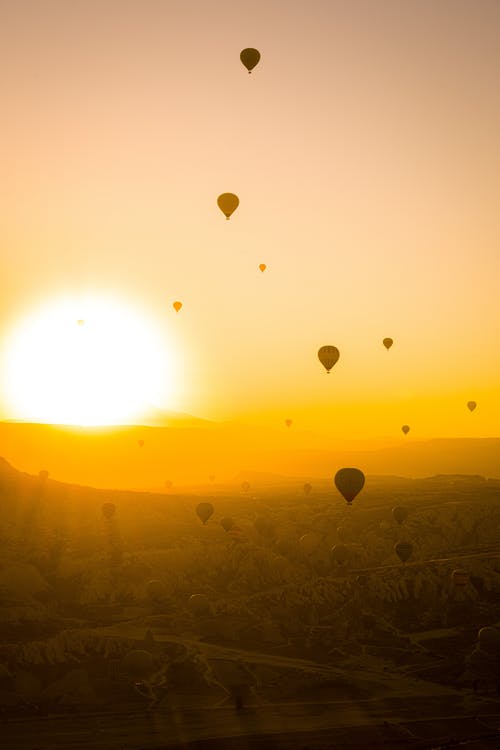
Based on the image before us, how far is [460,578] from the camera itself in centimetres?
6638

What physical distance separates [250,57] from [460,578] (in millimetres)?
48052

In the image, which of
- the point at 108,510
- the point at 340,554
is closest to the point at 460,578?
the point at 340,554

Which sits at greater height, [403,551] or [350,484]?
[350,484]

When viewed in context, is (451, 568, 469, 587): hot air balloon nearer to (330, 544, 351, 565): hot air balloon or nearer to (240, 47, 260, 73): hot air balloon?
(330, 544, 351, 565): hot air balloon

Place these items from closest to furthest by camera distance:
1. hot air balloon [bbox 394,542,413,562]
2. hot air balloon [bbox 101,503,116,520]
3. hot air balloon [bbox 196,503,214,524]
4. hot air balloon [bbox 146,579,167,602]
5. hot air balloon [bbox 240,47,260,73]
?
hot air balloon [bbox 240,47,260,73] < hot air balloon [bbox 146,579,167,602] < hot air balloon [bbox 394,542,413,562] < hot air balloon [bbox 101,503,116,520] < hot air balloon [bbox 196,503,214,524]

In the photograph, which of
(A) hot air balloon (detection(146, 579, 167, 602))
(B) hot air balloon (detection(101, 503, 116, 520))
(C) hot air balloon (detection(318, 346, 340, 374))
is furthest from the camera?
(B) hot air balloon (detection(101, 503, 116, 520))

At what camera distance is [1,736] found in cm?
3772

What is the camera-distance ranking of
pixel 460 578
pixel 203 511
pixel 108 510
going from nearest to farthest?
pixel 460 578, pixel 108 510, pixel 203 511

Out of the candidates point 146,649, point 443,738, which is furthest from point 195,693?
point 443,738

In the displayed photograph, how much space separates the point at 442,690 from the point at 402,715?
5988 millimetres

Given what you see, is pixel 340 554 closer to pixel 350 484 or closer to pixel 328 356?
pixel 350 484

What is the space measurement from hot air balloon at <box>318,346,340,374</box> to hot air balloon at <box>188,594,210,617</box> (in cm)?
2397

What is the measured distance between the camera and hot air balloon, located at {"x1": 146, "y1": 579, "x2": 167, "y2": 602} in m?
66.0

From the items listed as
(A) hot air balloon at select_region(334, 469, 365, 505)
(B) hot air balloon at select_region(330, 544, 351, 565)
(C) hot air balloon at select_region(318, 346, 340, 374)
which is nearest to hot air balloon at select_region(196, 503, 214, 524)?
(B) hot air balloon at select_region(330, 544, 351, 565)
